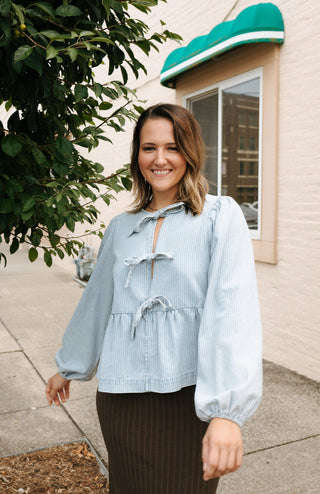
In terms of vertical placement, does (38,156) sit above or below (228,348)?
above

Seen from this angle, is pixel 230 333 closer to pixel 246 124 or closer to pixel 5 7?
pixel 5 7

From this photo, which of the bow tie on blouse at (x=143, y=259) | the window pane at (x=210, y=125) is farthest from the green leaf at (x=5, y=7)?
the window pane at (x=210, y=125)

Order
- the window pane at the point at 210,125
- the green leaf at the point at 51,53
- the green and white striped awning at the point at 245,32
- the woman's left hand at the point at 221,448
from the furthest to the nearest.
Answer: the window pane at the point at 210,125
the green and white striped awning at the point at 245,32
the green leaf at the point at 51,53
the woman's left hand at the point at 221,448

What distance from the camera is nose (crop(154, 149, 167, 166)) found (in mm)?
1636

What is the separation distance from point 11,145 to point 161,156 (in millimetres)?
598

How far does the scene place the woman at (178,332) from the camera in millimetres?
1350

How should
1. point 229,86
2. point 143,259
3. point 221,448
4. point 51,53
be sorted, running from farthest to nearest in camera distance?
point 229,86 < point 143,259 < point 51,53 < point 221,448

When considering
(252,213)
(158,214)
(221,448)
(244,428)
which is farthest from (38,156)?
(252,213)

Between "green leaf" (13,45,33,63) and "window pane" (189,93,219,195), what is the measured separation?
4.21 metres

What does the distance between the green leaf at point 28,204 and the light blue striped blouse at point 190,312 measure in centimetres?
38

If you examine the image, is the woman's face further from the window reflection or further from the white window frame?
the white window frame

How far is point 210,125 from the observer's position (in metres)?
5.80

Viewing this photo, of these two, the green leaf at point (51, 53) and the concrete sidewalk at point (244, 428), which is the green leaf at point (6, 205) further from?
the concrete sidewalk at point (244, 428)

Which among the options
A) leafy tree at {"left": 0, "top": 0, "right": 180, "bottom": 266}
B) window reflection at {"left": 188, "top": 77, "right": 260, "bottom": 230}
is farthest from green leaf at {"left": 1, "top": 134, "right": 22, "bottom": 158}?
window reflection at {"left": 188, "top": 77, "right": 260, "bottom": 230}
